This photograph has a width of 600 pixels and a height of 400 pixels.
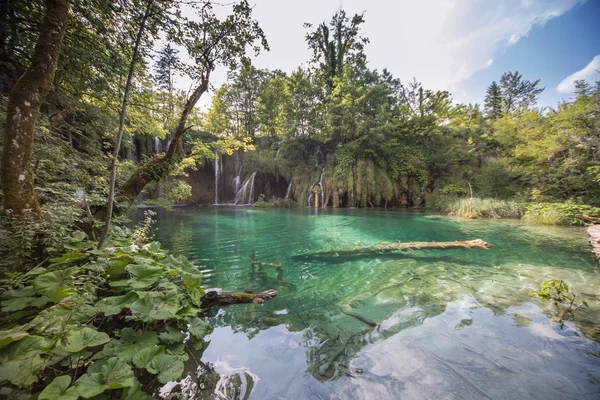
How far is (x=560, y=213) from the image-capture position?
360 inches

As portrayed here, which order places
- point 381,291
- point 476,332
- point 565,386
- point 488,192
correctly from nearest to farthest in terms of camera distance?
point 565,386 < point 476,332 < point 381,291 < point 488,192

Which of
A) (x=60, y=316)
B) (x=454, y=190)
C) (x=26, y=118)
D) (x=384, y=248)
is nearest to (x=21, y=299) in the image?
(x=60, y=316)

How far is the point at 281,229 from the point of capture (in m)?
9.07

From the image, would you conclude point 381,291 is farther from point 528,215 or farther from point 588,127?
point 588,127

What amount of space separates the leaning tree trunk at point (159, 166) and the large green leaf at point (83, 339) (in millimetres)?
3211

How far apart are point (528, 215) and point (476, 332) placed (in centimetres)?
1198

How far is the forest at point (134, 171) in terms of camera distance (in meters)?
1.53

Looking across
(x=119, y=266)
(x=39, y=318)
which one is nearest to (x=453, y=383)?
(x=39, y=318)

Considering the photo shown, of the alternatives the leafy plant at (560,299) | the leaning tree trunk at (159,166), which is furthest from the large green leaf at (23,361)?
the leafy plant at (560,299)

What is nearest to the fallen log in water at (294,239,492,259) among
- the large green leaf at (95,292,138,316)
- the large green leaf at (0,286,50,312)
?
the large green leaf at (95,292,138,316)

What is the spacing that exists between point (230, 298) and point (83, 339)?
1.73 metres

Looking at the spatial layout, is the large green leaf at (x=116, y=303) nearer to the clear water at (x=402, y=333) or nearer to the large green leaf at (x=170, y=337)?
the large green leaf at (x=170, y=337)

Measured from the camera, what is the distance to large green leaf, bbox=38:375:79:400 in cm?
107

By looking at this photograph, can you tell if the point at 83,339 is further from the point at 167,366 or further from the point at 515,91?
the point at 515,91
